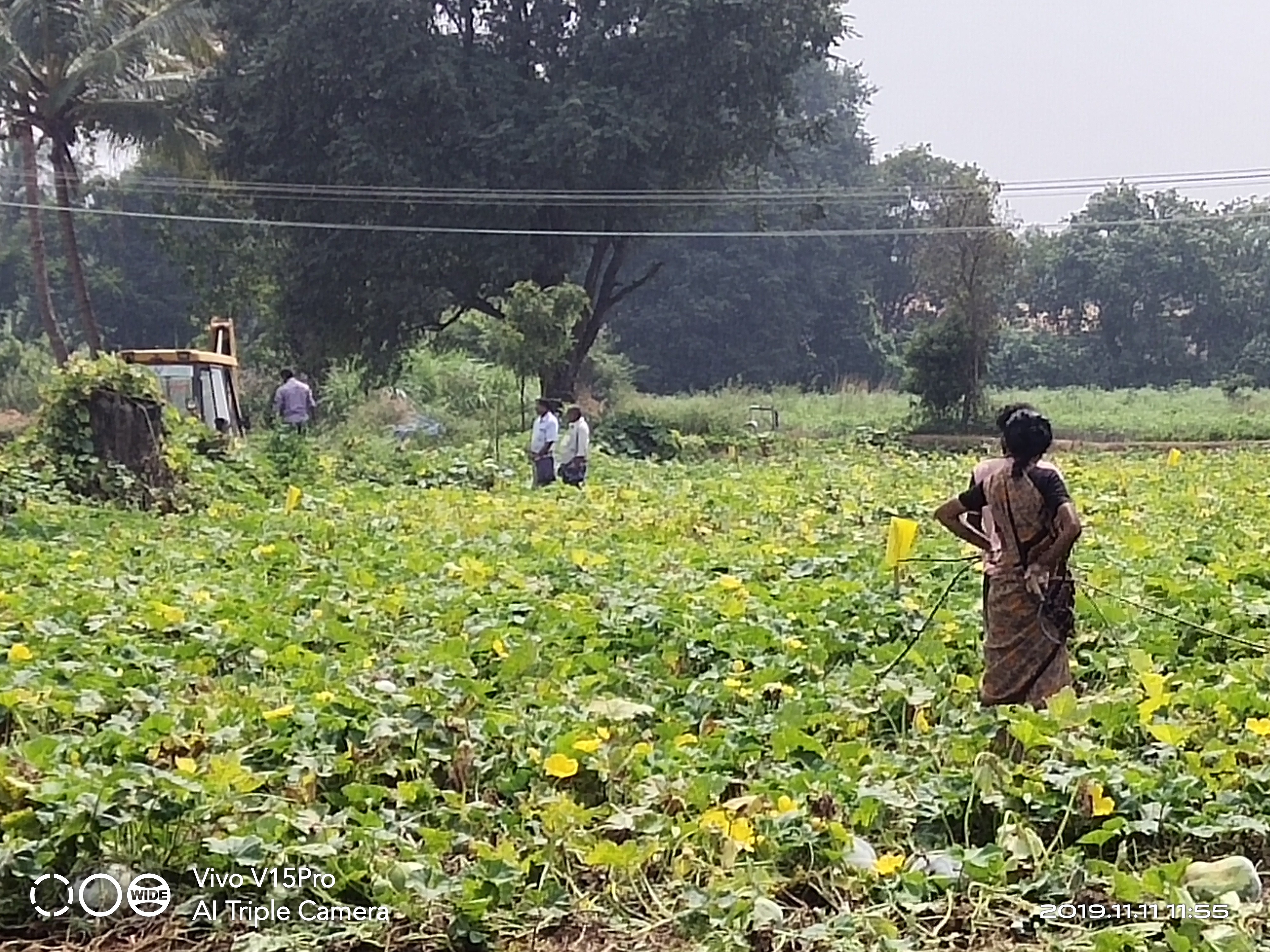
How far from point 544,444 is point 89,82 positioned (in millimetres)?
14198

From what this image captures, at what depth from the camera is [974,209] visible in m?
26.6

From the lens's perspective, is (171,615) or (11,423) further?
(11,423)

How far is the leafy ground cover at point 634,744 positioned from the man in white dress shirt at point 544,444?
200 inches

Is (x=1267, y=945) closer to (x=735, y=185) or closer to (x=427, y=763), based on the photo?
(x=427, y=763)

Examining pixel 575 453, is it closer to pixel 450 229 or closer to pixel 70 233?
pixel 450 229

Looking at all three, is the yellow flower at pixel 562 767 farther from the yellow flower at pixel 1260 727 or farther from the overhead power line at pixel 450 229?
the overhead power line at pixel 450 229

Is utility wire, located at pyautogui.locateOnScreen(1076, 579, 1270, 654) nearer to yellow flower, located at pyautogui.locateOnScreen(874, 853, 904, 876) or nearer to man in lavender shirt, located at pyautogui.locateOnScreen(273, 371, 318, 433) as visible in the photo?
Answer: yellow flower, located at pyautogui.locateOnScreen(874, 853, 904, 876)

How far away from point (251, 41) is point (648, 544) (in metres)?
19.0

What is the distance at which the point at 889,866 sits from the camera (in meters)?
3.56

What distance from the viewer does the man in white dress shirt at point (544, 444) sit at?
1361cm

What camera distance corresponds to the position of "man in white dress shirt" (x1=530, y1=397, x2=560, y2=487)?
44.7ft

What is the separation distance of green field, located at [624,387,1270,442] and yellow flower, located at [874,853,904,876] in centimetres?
2056

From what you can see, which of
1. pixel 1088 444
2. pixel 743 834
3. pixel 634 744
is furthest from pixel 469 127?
pixel 743 834
